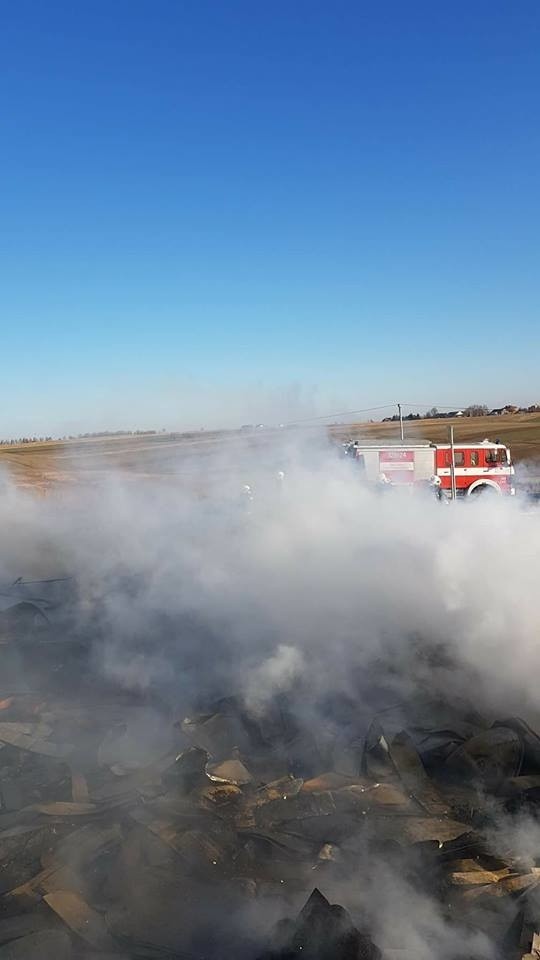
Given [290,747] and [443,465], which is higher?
[443,465]

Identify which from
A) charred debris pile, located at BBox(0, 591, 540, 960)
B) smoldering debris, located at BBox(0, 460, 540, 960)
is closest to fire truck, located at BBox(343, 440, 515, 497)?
smoldering debris, located at BBox(0, 460, 540, 960)

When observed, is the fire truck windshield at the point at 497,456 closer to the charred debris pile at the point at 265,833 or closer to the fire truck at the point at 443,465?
the fire truck at the point at 443,465

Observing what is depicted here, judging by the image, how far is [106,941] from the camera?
374 cm

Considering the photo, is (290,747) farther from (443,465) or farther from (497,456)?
(497,456)

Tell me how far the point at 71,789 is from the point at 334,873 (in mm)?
2000

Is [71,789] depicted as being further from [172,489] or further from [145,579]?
[172,489]

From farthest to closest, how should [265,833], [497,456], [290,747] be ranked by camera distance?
[497,456]
[290,747]
[265,833]

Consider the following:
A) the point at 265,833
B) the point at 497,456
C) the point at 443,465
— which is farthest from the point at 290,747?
the point at 497,456

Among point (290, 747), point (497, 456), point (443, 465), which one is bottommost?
point (290, 747)

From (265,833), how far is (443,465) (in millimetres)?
17976

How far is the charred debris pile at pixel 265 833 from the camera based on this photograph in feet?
12.3

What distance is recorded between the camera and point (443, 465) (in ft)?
70.8

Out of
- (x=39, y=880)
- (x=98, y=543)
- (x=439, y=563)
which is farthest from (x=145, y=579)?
(x=39, y=880)

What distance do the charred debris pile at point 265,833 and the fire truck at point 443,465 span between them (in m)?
15.5
